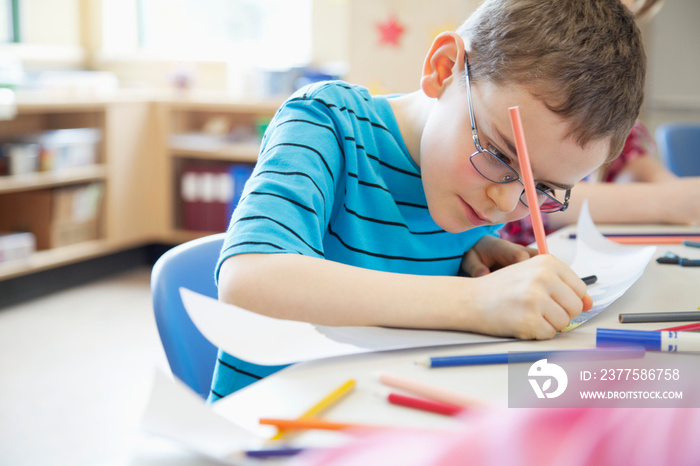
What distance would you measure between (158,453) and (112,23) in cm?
384

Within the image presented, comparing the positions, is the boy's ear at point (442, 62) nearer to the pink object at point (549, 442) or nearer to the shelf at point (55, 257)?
the pink object at point (549, 442)

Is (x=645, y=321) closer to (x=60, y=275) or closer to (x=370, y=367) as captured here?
(x=370, y=367)

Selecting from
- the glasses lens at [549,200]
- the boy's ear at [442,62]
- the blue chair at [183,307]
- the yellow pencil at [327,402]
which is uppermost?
the boy's ear at [442,62]

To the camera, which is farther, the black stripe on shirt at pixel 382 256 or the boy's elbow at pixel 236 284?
the black stripe on shirt at pixel 382 256

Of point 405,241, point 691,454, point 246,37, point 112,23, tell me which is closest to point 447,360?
point 691,454

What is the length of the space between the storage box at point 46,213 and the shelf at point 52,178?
0.04 meters

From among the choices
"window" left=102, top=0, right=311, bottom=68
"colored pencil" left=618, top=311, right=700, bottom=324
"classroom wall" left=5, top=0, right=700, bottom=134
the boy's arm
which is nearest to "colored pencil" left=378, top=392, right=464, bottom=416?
"colored pencil" left=618, top=311, right=700, bottom=324

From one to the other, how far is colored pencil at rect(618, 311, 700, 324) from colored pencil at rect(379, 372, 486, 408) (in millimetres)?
261

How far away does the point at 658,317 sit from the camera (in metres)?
0.60

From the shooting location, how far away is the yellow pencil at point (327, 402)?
1.19 ft

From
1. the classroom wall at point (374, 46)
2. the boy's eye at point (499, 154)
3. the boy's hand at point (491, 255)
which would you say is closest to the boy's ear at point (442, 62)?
the boy's eye at point (499, 154)

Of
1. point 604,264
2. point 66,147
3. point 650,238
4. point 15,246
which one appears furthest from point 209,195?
point 604,264

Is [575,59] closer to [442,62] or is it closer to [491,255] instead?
[442,62]

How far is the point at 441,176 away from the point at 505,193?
0.08 metres
